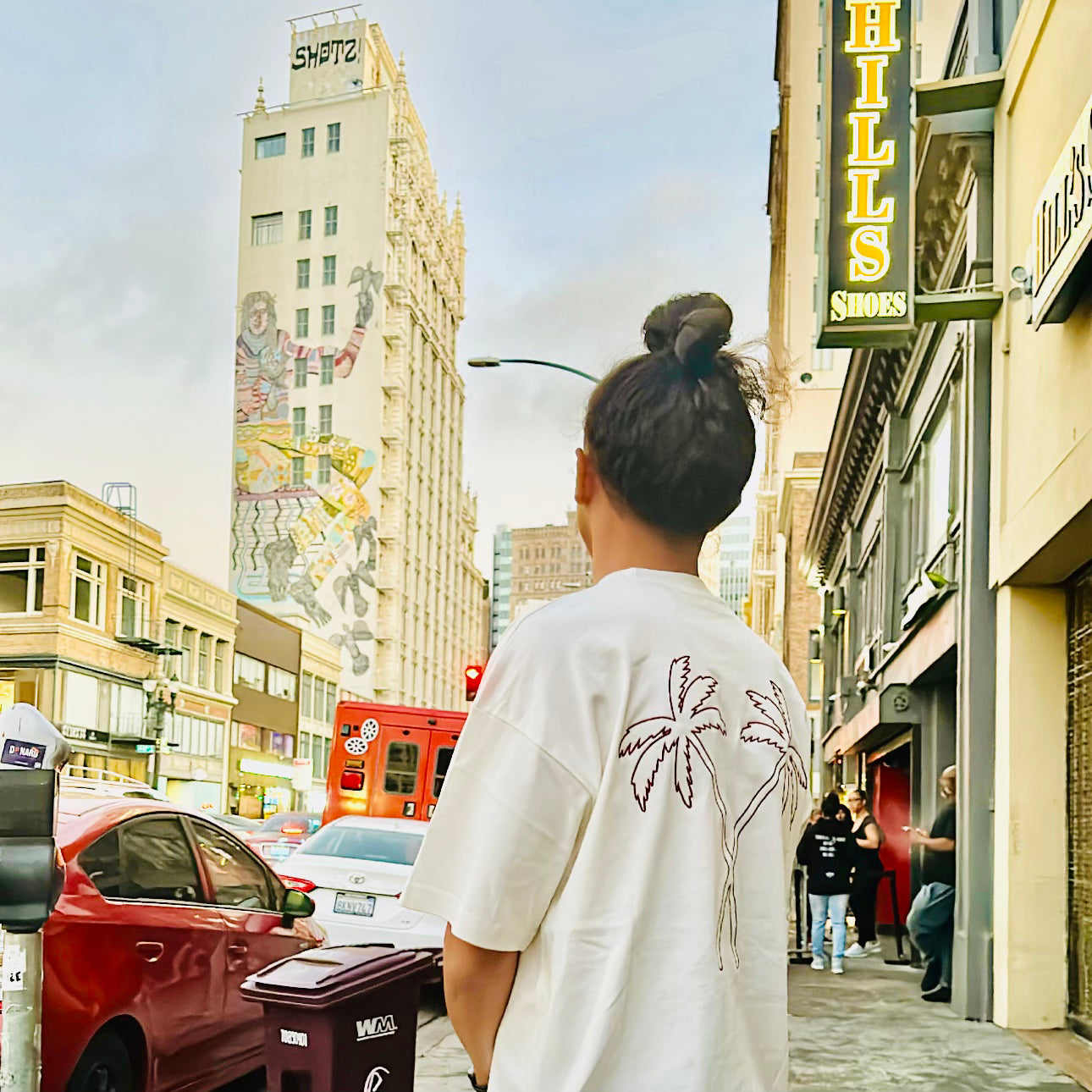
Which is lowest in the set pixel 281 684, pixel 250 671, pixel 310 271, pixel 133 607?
pixel 281 684

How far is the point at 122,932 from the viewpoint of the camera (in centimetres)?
621

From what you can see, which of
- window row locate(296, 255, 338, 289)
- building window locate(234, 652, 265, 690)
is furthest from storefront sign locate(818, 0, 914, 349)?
window row locate(296, 255, 338, 289)

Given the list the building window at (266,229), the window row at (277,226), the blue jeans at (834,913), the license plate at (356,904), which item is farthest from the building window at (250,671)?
the license plate at (356,904)

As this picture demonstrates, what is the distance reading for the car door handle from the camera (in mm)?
6312

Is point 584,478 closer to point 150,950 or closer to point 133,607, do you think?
point 150,950

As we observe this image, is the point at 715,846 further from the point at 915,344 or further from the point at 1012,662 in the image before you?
the point at 915,344

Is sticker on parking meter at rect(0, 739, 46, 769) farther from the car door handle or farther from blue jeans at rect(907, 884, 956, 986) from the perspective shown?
blue jeans at rect(907, 884, 956, 986)

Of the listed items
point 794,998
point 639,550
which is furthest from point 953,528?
point 639,550

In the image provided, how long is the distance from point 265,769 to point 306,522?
105 feet

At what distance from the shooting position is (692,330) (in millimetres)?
2096

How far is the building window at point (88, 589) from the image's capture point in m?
48.4

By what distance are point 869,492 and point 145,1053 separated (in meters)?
19.5

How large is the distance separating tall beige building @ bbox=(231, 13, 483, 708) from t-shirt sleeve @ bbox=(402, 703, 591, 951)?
93.3 meters

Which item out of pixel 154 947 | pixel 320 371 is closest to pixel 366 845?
pixel 154 947
